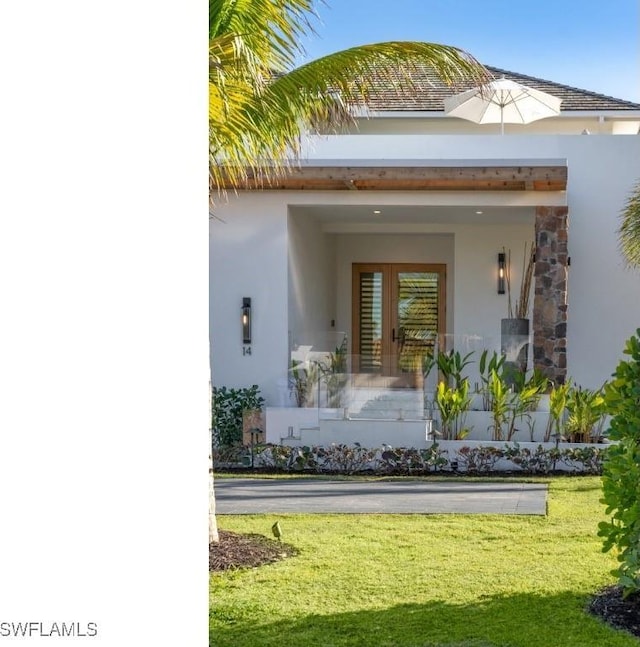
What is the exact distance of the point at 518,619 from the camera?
5.42 m

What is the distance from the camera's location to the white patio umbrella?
16.0m

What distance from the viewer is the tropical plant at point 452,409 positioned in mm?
13016

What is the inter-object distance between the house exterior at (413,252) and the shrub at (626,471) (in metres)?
7.94

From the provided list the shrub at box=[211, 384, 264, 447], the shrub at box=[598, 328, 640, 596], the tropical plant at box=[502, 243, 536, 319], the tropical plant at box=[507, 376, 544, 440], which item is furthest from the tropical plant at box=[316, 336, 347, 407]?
the shrub at box=[598, 328, 640, 596]

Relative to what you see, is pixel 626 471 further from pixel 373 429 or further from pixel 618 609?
pixel 373 429

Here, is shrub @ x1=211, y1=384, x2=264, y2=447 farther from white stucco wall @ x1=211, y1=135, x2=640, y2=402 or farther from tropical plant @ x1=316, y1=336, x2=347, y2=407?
tropical plant @ x1=316, y1=336, x2=347, y2=407

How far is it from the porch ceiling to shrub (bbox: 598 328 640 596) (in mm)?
8242

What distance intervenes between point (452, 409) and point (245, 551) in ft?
21.0

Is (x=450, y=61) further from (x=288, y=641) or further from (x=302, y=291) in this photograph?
(x=302, y=291)
